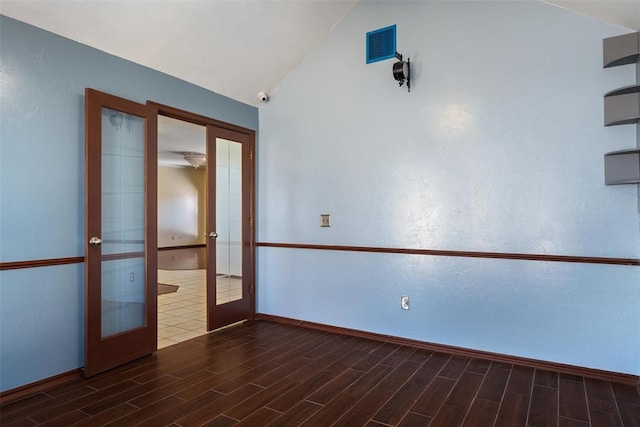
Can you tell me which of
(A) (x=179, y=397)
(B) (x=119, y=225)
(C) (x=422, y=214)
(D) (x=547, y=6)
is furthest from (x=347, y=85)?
(A) (x=179, y=397)

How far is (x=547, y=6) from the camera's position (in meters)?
2.92

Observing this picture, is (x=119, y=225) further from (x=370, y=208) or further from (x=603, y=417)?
(x=603, y=417)

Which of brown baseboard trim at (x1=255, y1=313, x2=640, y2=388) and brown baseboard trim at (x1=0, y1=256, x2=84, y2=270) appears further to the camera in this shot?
brown baseboard trim at (x1=255, y1=313, x2=640, y2=388)

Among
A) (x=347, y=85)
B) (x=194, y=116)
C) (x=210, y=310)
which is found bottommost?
(x=210, y=310)

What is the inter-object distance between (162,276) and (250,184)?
406 centimetres

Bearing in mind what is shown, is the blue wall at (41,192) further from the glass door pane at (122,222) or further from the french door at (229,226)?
the french door at (229,226)

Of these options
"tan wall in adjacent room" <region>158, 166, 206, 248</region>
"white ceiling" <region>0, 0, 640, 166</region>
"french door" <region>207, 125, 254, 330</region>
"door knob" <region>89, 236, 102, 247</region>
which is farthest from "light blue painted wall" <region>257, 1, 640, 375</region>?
"tan wall in adjacent room" <region>158, 166, 206, 248</region>

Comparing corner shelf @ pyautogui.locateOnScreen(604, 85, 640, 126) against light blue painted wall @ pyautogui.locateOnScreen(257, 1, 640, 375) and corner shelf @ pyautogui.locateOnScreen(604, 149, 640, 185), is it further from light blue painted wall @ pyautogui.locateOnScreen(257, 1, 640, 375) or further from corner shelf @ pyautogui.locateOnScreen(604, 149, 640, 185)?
corner shelf @ pyautogui.locateOnScreen(604, 149, 640, 185)

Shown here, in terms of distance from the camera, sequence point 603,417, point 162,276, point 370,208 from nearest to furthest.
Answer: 1. point 603,417
2. point 370,208
3. point 162,276

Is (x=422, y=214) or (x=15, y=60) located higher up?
(x=15, y=60)

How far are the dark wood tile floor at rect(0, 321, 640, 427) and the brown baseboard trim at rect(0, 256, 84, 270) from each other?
2.82 feet

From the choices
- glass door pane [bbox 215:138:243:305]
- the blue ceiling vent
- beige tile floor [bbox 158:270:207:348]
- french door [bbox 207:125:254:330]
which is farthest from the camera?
glass door pane [bbox 215:138:243:305]

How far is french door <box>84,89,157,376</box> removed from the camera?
280 cm

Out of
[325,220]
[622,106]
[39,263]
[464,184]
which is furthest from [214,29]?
[622,106]
